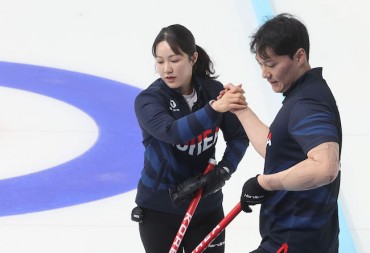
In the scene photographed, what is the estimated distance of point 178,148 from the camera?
96.3 inches

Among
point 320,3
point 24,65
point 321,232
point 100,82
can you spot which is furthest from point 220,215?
point 320,3

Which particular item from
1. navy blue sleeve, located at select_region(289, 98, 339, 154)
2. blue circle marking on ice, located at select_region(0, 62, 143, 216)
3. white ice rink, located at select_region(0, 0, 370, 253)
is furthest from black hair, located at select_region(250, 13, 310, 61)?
blue circle marking on ice, located at select_region(0, 62, 143, 216)

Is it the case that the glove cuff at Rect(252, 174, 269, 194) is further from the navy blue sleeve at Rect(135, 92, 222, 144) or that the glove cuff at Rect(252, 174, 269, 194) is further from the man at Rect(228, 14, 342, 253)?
the navy blue sleeve at Rect(135, 92, 222, 144)

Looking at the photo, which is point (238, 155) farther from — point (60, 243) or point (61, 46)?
point (61, 46)

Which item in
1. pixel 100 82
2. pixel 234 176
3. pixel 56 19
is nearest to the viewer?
pixel 234 176

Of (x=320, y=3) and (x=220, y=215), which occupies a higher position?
(x=320, y=3)

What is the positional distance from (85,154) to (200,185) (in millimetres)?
2121

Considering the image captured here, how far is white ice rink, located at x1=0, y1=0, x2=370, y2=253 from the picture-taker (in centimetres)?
357

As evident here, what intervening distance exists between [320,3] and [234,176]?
3.28 metres

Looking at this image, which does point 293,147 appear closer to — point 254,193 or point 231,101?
point 254,193

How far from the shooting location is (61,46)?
6434mm

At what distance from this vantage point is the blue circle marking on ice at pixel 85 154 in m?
3.92

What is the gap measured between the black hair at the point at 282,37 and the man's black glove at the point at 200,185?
2.19 ft

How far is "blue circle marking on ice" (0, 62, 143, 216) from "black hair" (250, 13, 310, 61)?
2.21 m
